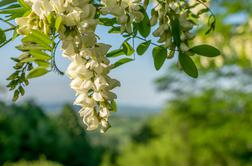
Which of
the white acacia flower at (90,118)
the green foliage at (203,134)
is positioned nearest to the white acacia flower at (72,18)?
the white acacia flower at (90,118)

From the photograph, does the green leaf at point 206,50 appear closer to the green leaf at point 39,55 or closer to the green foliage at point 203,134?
the green leaf at point 39,55

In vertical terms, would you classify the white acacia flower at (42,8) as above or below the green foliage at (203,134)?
above

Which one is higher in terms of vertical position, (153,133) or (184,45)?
(184,45)

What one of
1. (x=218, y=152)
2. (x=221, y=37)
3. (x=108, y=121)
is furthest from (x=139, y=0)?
(x=218, y=152)

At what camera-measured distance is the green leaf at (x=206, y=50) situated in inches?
34.1

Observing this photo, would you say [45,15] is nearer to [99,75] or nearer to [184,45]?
[99,75]

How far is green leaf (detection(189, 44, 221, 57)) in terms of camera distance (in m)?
0.87

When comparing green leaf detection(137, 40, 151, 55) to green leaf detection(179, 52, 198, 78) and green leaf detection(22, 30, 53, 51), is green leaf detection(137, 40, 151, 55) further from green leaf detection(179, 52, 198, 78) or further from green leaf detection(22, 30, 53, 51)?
green leaf detection(22, 30, 53, 51)

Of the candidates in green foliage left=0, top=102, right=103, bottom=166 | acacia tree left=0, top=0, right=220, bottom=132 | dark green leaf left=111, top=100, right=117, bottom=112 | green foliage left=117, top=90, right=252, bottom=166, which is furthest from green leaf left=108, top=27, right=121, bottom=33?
green foliage left=117, top=90, right=252, bottom=166

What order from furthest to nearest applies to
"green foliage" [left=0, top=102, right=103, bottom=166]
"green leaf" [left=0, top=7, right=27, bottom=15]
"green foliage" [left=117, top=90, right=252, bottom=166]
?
1. "green foliage" [left=117, top=90, right=252, bottom=166]
2. "green foliage" [left=0, top=102, right=103, bottom=166]
3. "green leaf" [left=0, top=7, right=27, bottom=15]

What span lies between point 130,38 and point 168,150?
66.9ft

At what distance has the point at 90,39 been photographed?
741 millimetres

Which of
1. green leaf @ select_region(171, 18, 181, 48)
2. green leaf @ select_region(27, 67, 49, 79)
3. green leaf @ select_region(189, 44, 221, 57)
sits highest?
green leaf @ select_region(171, 18, 181, 48)

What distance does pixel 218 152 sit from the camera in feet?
59.3
